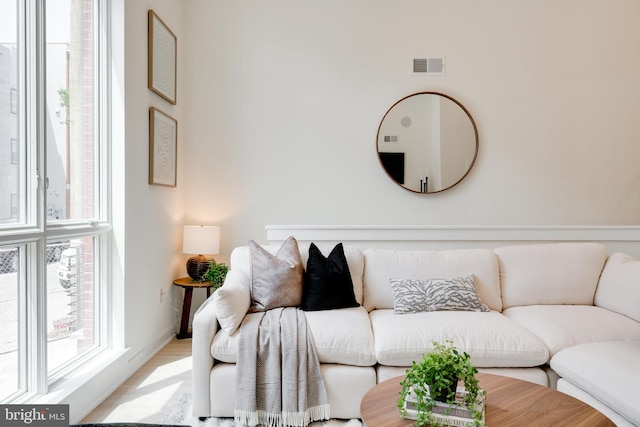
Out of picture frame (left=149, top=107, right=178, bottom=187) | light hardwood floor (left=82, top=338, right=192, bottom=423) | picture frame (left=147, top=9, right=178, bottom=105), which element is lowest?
light hardwood floor (left=82, top=338, right=192, bottom=423)

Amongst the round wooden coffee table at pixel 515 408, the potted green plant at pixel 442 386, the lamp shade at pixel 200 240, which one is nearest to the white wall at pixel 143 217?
the lamp shade at pixel 200 240

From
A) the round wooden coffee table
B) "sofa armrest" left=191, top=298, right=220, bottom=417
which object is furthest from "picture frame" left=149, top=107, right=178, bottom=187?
the round wooden coffee table

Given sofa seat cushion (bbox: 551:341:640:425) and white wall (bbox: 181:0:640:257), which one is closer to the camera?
sofa seat cushion (bbox: 551:341:640:425)

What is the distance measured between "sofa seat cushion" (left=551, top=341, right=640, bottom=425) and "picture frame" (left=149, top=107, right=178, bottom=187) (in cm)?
285

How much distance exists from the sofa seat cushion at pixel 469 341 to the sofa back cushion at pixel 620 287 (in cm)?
77

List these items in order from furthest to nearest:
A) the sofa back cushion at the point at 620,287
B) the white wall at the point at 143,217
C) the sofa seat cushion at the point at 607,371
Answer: the white wall at the point at 143,217 < the sofa back cushion at the point at 620,287 < the sofa seat cushion at the point at 607,371

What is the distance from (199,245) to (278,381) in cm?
167

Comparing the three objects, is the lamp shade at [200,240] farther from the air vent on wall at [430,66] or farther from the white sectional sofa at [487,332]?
the air vent on wall at [430,66]

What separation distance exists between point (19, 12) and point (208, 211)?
7.04 feet

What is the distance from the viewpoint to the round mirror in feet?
12.7

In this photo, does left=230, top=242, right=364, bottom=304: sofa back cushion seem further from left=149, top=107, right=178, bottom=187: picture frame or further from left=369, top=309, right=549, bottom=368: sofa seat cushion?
left=149, top=107, right=178, bottom=187: picture frame

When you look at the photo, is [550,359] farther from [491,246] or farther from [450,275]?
[491,246]

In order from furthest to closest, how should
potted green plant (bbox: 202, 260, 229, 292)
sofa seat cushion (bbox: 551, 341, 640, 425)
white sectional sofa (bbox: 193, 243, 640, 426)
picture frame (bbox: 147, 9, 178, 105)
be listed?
potted green plant (bbox: 202, 260, 229, 292) < picture frame (bbox: 147, 9, 178, 105) < white sectional sofa (bbox: 193, 243, 640, 426) < sofa seat cushion (bbox: 551, 341, 640, 425)

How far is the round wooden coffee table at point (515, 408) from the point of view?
1535 mm
